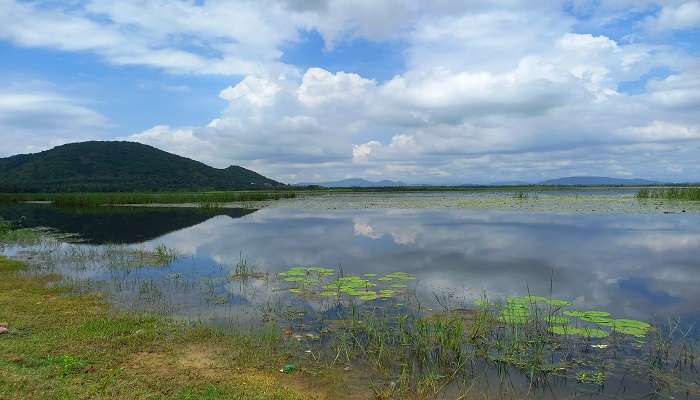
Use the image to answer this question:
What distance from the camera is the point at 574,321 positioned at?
11.0 m

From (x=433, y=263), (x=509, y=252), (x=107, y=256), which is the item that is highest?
(x=509, y=252)

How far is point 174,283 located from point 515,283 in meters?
12.5

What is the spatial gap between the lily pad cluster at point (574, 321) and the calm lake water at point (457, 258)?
48.5 inches

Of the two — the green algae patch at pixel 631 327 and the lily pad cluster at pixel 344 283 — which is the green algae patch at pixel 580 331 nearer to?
the green algae patch at pixel 631 327

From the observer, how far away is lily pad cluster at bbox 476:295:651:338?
10.0 m

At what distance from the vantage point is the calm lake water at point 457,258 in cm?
1390

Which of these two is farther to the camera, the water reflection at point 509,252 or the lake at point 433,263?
the water reflection at point 509,252

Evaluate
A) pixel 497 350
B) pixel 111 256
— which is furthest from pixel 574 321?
pixel 111 256

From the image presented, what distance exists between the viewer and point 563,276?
16.4 meters

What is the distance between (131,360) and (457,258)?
15.1 metres

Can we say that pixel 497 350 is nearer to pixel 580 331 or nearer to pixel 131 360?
pixel 580 331

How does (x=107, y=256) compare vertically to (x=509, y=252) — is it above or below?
below

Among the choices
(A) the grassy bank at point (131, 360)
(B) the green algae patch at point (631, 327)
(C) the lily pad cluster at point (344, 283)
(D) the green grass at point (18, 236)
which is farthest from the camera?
(D) the green grass at point (18, 236)

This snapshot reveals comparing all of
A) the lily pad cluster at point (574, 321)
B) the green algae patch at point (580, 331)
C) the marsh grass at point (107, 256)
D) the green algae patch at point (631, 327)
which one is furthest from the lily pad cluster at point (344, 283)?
the marsh grass at point (107, 256)
